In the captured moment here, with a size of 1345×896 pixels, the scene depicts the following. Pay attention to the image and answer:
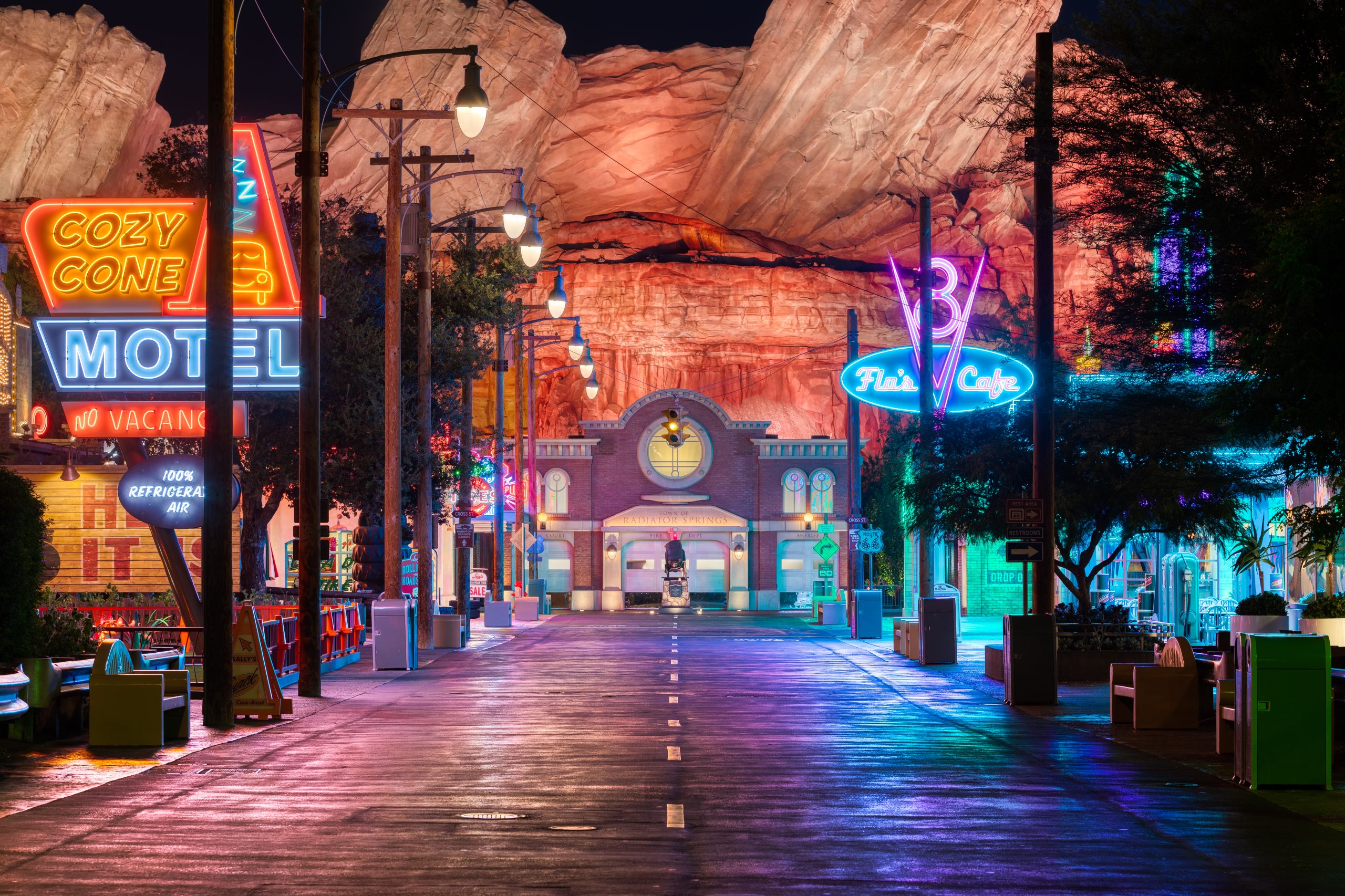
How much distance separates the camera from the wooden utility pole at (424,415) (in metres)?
33.2

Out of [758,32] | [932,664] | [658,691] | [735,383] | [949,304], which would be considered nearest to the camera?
[658,691]

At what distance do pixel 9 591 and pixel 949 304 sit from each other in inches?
1253

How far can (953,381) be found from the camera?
4128 centimetres

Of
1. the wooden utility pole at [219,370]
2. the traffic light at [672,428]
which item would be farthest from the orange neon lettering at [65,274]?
the traffic light at [672,428]

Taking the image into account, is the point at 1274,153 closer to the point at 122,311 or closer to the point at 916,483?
the point at 916,483

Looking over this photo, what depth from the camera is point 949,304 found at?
43656 mm

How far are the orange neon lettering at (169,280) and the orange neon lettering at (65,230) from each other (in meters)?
1.39

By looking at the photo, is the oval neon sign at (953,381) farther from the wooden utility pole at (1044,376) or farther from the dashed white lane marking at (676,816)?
the dashed white lane marking at (676,816)

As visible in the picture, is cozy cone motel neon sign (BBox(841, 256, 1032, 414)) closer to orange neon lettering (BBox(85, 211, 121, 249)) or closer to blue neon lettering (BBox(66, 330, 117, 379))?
orange neon lettering (BBox(85, 211, 121, 249))

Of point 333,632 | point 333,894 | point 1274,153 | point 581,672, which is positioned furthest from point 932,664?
point 333,894

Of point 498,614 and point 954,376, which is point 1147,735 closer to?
point 954,376

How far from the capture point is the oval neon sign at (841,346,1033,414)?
41.8m

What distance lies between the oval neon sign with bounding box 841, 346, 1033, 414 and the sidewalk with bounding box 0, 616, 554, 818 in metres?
23.0

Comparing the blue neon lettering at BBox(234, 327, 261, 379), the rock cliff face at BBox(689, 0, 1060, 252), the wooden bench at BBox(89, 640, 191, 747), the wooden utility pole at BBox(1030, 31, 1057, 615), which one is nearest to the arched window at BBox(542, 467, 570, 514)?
the rock cliff face at BBox(689, 0, 1060, 252)
